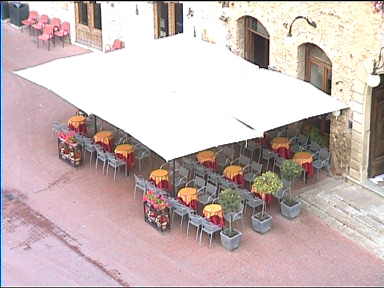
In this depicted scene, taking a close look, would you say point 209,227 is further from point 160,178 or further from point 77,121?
point 77,121

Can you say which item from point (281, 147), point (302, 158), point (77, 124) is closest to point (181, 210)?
point (302, 158)

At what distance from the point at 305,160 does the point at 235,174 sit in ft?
5.57

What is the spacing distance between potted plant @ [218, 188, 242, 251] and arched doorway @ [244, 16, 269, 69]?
5703 millimetres

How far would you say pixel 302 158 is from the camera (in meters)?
20.4

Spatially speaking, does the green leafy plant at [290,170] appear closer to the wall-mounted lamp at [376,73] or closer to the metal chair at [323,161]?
the metal chair at [323,161]

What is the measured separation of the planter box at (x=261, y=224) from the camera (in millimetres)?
18484

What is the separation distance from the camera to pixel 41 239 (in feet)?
60.3

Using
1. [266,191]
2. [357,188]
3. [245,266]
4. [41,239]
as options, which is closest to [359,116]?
[357,188]

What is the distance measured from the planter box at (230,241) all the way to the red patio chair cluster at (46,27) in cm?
1396

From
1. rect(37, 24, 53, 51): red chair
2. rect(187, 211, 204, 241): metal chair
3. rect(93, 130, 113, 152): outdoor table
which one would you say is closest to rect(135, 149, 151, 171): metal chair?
rect(93, 130, 113, 152): outdoor table

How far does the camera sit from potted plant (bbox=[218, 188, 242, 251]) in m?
17.8

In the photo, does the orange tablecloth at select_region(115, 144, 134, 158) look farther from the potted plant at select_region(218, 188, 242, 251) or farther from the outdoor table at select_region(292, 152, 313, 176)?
the outdoor table at select_region(292, 152, 313, 176)

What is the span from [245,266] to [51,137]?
7858 millimetres

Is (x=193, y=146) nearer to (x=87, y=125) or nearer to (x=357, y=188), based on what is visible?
(x=357, y=188)
